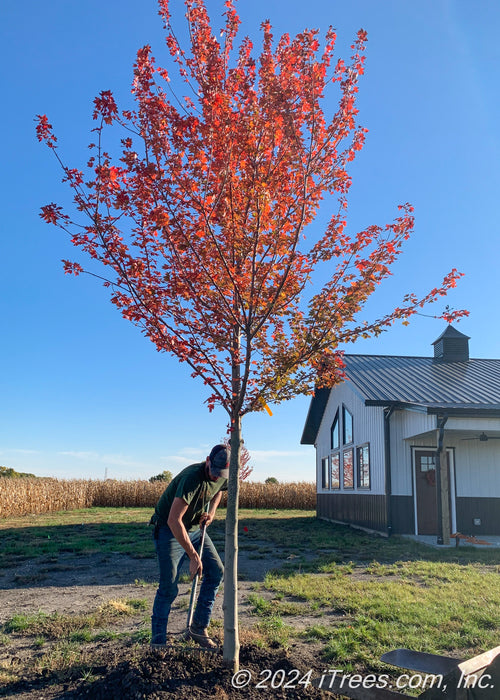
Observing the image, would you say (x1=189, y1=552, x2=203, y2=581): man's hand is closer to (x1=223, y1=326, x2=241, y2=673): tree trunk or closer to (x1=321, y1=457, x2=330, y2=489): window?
(x1=223, y1=326, x2=241, y2=673): tree trunk

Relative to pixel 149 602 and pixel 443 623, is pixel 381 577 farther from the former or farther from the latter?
pixel 149 602

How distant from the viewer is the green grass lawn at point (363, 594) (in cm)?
465

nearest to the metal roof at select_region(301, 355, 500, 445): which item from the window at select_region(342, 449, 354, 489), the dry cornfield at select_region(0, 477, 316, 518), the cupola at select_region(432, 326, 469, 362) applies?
the cupola at select_region(432, 326, 469, 362)

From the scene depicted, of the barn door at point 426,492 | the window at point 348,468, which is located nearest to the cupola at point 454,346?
the window at point 348,468

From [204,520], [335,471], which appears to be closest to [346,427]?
[335,471]

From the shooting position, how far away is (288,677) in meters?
3.77

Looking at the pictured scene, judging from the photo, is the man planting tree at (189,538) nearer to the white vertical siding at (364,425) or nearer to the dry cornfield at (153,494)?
the white vertical siding at (364,425)

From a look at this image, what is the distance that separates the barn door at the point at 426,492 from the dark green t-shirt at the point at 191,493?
34.8 feet

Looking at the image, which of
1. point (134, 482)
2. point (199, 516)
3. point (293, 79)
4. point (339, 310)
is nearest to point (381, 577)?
point (199, 516)

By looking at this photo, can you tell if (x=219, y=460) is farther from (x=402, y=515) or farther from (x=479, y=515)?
(x=479, y=515)

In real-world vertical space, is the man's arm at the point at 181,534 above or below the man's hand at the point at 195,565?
above

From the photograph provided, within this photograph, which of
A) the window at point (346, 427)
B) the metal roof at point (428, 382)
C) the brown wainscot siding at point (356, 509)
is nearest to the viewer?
the metal roof at point (428, 382)

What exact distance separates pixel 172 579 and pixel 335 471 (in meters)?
16.1

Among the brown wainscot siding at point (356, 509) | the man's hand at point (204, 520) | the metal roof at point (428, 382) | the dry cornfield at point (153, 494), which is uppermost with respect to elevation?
the metal roof at point (428, 382)
